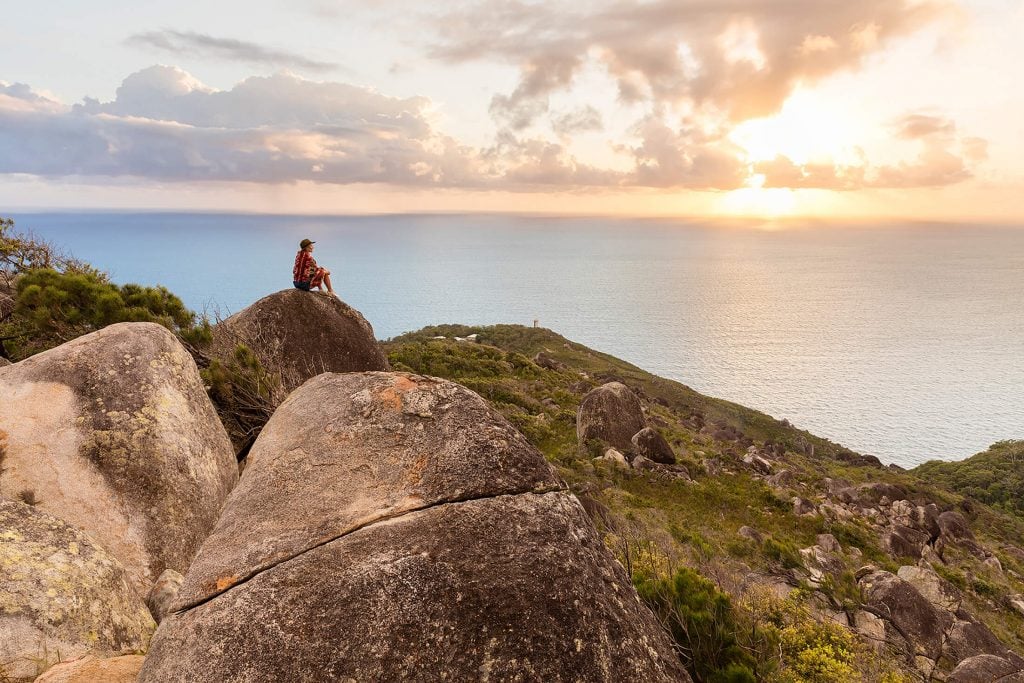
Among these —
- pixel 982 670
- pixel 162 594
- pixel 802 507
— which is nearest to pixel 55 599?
pixel 162 594

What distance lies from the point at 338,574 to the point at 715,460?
108 ft

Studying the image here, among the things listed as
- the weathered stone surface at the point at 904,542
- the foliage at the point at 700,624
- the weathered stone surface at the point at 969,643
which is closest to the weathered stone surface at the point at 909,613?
the weathered stone surface at the point at 969,643

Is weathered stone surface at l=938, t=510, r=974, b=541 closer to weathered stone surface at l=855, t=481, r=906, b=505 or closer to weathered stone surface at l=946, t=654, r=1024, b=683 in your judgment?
weathered stone surface at l=855, t=481, r=906, b=505

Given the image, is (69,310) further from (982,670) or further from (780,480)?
(780,480)

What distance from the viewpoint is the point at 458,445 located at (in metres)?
5.51

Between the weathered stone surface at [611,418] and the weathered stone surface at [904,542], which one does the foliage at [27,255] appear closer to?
the weathered stone surface at [611,418]

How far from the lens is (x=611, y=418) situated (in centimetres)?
3031

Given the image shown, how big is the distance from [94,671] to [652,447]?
90.0ft

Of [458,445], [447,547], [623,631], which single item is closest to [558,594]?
[623,631]

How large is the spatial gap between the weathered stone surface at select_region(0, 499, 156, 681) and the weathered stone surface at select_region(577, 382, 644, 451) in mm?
25208

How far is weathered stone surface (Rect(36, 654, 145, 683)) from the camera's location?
4.67 m

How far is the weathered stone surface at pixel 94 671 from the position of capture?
4672 mm

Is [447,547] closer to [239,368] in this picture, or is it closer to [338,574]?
[338,574]

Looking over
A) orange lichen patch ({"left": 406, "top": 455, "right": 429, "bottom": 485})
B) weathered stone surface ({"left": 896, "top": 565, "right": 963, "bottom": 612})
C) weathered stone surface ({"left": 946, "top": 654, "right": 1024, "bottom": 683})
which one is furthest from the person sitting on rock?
weathered stone surface ({"left": 896, "top": 565, "right": 963, "bottom": 612})
